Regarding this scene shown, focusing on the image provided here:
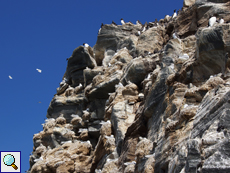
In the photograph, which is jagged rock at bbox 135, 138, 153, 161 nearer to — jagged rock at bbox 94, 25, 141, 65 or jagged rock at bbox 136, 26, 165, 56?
jagged rock at bbox 136, 26, 165, 56

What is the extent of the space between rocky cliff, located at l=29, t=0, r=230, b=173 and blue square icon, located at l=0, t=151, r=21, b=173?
5270 mm

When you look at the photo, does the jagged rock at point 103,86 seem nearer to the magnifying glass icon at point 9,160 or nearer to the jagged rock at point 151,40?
the jagged rock at point 151,40

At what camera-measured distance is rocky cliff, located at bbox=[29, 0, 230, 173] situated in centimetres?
1016

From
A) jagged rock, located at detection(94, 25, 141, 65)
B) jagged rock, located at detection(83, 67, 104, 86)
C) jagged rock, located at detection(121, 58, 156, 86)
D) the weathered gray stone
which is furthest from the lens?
jagged rock, located at detection(94, 25, 141, 65)

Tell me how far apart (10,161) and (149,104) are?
7.29 m

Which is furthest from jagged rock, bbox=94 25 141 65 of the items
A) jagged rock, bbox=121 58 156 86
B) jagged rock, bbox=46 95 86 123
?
jagged rock, bbox=121 58 156 86

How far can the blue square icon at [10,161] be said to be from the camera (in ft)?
53.0

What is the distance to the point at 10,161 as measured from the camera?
16844 millimetres

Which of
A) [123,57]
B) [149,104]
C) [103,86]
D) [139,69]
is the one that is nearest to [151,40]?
[123,57]

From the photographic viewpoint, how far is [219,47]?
16.3 metres

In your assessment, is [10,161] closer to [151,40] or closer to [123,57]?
[123,57]

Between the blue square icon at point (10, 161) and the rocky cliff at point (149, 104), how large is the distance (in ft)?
17.3

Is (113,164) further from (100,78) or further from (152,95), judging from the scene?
(100,78)

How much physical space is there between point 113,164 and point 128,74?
840 cm
